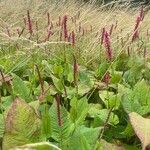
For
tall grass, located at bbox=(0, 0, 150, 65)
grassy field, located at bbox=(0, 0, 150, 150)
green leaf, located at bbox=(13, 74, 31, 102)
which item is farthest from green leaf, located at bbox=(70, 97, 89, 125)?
tall grass, located at bbox=(0, 0, 150, 65)

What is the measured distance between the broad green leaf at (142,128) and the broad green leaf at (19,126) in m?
0.28

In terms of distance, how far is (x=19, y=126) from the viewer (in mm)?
1251

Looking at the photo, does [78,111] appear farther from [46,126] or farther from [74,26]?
[74,26]

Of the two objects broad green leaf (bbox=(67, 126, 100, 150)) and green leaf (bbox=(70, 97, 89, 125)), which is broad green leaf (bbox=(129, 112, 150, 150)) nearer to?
broad green leaf (bbox=(67, 126, 100, 150))

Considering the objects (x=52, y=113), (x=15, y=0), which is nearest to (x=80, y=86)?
(x=52, y=113)

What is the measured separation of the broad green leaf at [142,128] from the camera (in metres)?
1.21

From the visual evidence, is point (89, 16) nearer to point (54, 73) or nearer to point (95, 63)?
point (95, 63)

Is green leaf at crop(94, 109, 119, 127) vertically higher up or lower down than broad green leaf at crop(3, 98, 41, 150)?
lower down

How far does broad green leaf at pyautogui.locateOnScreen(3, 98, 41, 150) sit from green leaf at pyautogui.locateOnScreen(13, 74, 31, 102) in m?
0.46

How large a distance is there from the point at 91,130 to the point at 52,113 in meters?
0.17

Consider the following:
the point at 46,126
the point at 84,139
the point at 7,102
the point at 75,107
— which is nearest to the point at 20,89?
the point at 7,102

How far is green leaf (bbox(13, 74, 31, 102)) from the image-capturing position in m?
1.74

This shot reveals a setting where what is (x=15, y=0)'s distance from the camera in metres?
7.48

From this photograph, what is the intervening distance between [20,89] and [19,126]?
0.50 m
